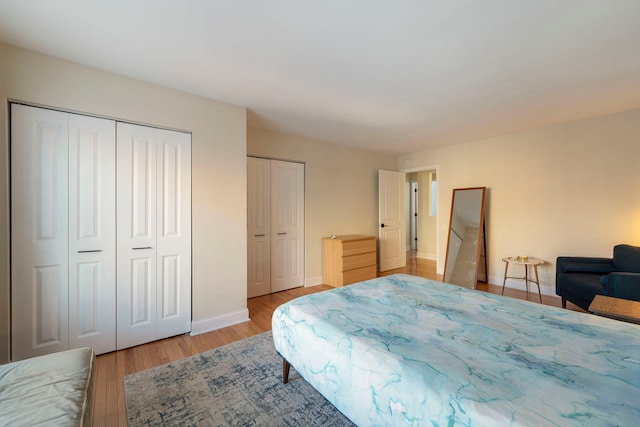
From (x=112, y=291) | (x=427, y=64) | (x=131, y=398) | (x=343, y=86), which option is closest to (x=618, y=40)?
(x=427, y=64)

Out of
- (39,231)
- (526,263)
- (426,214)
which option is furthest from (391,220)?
(39,231)

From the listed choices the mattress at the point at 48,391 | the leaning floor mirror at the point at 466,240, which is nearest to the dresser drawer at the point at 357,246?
the leaning floor mirror at the point at 466,240

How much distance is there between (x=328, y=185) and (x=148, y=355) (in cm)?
339

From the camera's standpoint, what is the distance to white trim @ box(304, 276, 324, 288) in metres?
4.30

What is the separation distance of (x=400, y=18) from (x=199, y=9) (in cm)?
126

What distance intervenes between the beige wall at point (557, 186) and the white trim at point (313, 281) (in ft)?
9.74

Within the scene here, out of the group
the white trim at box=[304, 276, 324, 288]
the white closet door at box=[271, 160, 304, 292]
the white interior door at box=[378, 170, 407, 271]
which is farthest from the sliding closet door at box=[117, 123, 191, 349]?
the white interior door at box=[378, 170, 407, 271]

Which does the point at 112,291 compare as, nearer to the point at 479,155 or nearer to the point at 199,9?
the point at 199,9

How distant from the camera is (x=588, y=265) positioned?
3.02 m

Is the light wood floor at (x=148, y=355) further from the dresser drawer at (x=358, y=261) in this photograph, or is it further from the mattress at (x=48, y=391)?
Answer: the dresser drawer at (x=358, y=261)

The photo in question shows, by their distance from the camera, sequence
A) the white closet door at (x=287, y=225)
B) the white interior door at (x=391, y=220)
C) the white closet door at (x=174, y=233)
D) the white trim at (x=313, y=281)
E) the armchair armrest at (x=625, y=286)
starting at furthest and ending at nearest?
the white interior door at (x=391, y=220)
the white trim at (x=313, y=281)
the white closet door at (x=287, y=225)
the white closet door at (x=174, y=233)
the armchair armrest at (x=625, y=286)

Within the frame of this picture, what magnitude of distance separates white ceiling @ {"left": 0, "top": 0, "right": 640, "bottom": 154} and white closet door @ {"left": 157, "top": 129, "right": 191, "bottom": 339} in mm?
650

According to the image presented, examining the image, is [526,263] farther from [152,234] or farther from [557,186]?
[152,234]

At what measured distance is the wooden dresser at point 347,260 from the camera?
4.16 m
